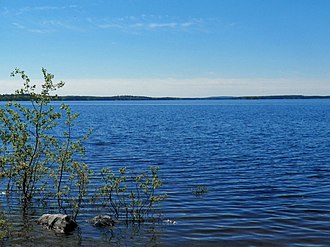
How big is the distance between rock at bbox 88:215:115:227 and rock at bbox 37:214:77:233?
2.43 feet

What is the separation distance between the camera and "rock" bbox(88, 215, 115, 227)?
631 inches

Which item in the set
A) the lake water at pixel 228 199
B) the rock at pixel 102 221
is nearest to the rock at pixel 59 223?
the lake water at pixel 228 199

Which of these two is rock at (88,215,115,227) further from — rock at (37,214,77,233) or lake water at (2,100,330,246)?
rock at (37,214,77,233)

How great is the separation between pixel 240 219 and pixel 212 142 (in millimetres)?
28368

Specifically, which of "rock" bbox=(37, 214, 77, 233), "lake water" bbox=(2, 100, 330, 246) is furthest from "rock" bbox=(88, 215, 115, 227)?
"rock" bbox=(37, 214, 77, 233)

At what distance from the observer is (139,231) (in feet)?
51.5

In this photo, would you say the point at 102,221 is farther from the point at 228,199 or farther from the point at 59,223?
the point at 228,199

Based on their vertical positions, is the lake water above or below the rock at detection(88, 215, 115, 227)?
below

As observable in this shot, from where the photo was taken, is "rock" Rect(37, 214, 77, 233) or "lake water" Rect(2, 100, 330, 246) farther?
"rock" Rect(37, 214, 77, 233)

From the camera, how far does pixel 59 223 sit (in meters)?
15.5

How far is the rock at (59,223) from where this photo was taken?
1530 cm

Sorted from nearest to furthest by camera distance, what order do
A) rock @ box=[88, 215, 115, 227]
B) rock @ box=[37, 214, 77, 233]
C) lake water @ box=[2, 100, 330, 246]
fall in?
1. lake water @ box=[2, 100, 330, 246]
2. rock @ box=[37, 214, 77, 233]
3. rock @ box=[88, 215, 115, 227]

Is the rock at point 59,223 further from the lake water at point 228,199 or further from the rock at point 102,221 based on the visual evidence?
the rock at point 102,221

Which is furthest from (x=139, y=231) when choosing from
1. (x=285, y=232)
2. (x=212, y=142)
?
(x=212, y=142)
